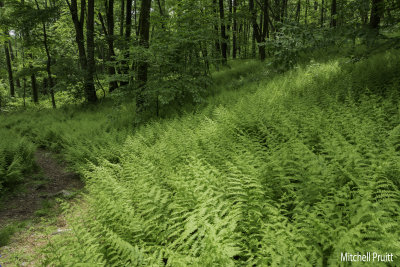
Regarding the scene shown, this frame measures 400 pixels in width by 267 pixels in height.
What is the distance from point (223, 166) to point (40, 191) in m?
6.09

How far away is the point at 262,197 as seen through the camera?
2.97m

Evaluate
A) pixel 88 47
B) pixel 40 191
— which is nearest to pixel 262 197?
pixel 40 191

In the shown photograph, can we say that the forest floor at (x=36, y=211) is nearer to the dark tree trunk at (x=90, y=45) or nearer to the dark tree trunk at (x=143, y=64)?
the dark tree trunk at (x=143, y=64)

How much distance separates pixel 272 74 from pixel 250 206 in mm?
9643

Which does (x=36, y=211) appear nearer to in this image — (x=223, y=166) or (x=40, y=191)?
(x=40, y=191)

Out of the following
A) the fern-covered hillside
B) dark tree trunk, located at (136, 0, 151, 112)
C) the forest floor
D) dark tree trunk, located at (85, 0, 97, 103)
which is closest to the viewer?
the fern-covered hillside

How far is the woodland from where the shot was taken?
243 cm

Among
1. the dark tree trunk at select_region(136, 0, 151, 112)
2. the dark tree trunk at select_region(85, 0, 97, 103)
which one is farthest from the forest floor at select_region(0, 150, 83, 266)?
the dark tree trunk at select_region(85, 0, 97, 103)

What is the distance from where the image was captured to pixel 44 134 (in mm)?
11609

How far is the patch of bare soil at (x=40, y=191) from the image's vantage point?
228 inches

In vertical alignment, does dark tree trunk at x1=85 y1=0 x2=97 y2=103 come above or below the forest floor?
above

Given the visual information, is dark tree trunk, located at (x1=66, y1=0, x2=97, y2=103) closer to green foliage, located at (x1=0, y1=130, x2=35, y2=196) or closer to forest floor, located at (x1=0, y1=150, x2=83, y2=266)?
green foliage, located at (x1=0, y1=130, x2=35, y2=196)

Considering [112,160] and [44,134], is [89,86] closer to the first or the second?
[44,134]

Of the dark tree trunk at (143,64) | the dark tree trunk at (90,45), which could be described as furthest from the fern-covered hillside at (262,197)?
the dark tree trunk at (90,45)
